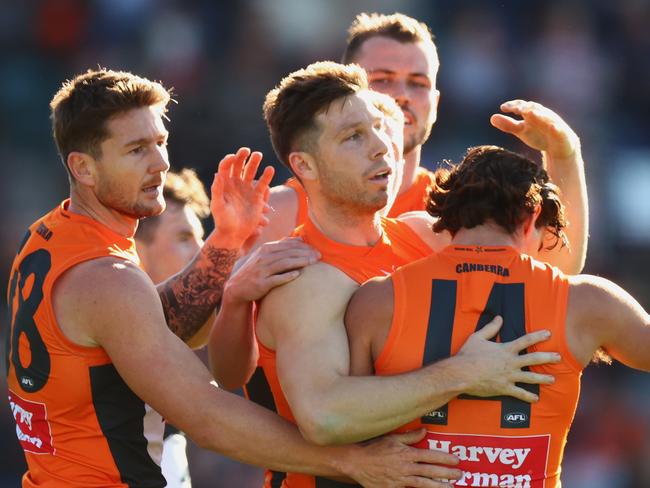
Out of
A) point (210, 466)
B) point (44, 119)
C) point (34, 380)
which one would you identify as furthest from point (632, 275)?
point (34, 380)

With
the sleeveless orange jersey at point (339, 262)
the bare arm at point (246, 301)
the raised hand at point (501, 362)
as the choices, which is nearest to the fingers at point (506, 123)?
the sleeveless orange jersey at point (339, 262)

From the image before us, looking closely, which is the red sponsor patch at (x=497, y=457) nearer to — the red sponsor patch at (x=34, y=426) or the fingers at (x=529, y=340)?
the fingers at (x=529, y=340)

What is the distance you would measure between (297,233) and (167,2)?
8234mm

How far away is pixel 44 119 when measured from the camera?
39.4ft

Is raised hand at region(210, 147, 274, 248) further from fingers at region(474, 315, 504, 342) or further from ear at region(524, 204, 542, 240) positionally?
fingers at region(474, 315, 504, 342)

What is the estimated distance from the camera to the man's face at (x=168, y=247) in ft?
23.0

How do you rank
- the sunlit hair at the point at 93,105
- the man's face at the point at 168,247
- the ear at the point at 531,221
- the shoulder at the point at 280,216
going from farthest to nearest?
the man's face at the point at 168,247 < the shoulder at the point at 280,216 < the sunlit hair at the point at 93,105 < the ear at the point at 531,221

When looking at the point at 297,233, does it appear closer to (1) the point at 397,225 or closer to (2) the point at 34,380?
(1) the point at 397,225

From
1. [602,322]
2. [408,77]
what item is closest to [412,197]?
[408,77]

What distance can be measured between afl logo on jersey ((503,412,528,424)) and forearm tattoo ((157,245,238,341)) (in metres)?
1.78

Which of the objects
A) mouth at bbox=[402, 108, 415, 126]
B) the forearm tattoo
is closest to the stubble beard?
the forearm tattoo

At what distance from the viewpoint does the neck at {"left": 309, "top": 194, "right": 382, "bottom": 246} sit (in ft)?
15.6

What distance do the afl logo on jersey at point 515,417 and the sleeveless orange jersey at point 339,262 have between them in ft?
2.58

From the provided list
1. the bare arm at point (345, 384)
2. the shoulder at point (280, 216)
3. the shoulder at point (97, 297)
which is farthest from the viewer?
the shoulder at point (280, 216)
